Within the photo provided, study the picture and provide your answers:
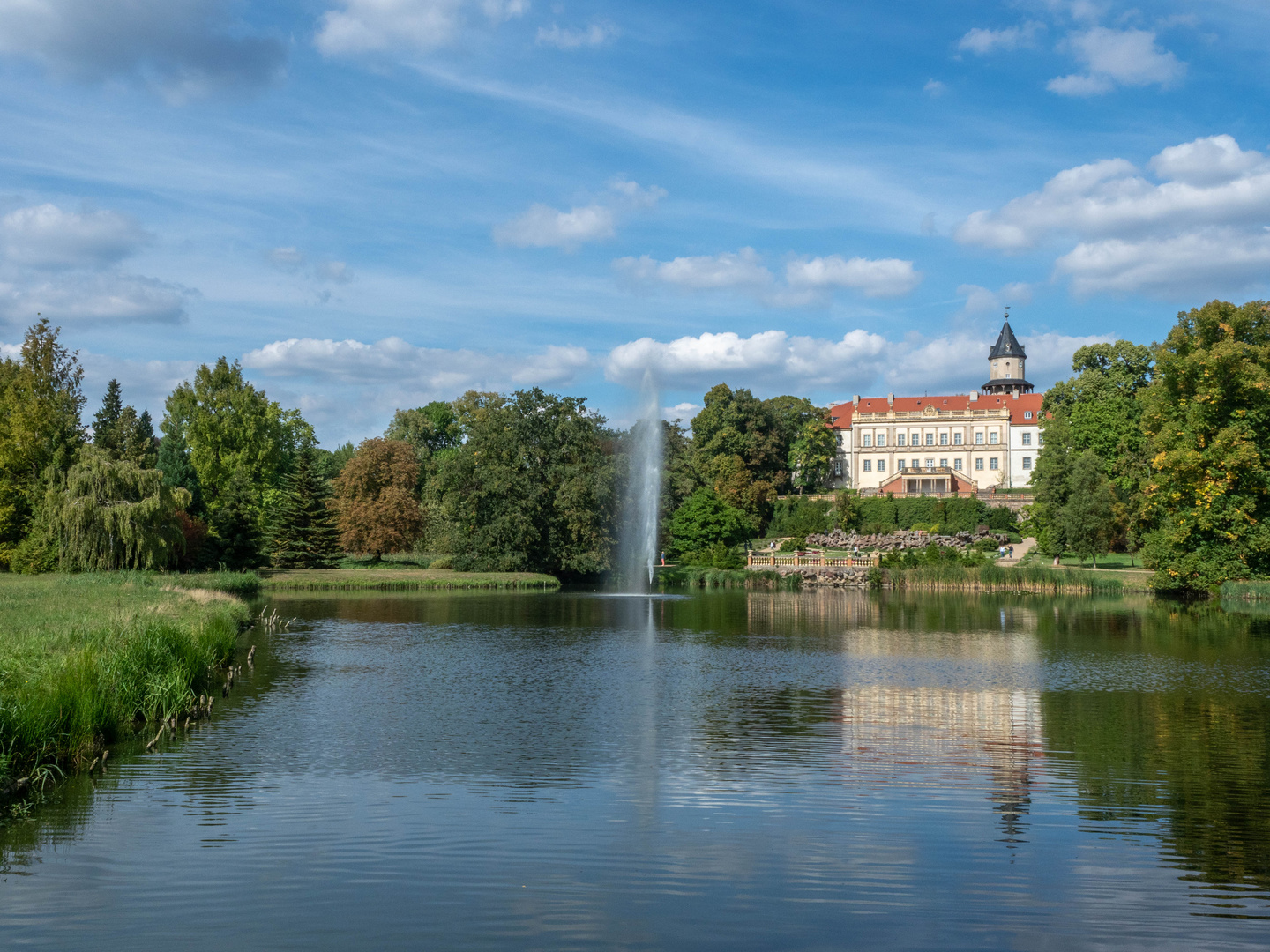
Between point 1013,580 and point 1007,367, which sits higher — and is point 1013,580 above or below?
below

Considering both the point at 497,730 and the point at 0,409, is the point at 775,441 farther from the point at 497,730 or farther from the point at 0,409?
the point at 497,730

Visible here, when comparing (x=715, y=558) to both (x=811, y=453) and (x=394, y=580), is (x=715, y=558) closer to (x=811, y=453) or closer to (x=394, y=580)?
(x=394, y=580)

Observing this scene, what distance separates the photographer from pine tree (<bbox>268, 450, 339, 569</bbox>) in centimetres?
5531

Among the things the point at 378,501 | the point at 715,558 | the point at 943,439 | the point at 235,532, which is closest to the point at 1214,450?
the point at 715,558

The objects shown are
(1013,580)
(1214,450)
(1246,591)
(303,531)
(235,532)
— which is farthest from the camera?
(303,531)

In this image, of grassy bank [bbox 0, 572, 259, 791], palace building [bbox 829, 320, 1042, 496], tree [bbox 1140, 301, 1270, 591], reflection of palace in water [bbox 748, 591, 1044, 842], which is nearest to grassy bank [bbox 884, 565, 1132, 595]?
tree [bbox 1140, 301, 1270, 591]

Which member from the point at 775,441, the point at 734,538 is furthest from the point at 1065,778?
the point at 775,441

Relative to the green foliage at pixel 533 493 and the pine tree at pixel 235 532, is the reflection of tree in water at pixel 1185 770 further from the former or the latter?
the pine tree at pixel 235 532

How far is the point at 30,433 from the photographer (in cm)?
4272

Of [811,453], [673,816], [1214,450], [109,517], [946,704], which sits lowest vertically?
[946,704]

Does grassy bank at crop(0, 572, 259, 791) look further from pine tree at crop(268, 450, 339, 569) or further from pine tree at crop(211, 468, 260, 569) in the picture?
pine tree at crop(268, 450, 339, 569)

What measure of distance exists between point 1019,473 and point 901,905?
99.5 m

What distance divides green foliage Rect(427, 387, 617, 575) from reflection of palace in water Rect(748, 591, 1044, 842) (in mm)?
21196

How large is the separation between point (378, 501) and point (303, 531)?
514 cm
